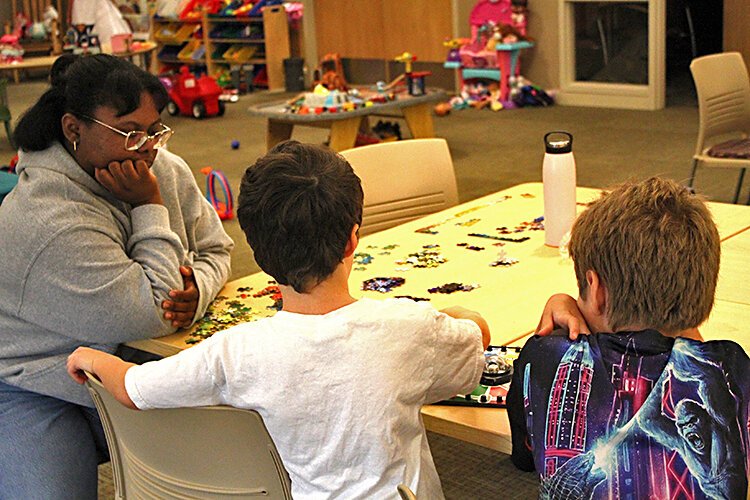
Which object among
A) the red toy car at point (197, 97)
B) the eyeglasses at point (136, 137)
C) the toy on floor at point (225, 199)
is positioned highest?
the eyeglasses at point (136, 137)

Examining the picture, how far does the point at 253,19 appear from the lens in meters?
11.1

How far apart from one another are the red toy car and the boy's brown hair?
8.22 metres

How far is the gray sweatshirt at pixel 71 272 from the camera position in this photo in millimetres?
2002

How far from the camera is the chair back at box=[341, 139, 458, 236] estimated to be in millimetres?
3049

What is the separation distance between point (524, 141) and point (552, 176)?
509 cm

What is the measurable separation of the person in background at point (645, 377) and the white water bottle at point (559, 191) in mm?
918

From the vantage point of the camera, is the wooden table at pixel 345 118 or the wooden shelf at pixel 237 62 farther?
the wooden shelf at pixel 237 62

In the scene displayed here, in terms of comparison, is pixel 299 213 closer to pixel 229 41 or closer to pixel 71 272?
pixel 71 272

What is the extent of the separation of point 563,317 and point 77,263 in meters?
0.95

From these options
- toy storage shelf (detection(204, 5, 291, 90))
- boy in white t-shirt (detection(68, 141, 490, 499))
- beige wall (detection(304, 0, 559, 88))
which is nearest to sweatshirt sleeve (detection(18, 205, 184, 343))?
boy in white t-shirt (detection(68, 141, 490, 499))

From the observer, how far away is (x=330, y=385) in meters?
1.46

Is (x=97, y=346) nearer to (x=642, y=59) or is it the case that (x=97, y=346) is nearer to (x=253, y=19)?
(x=642, y=59)

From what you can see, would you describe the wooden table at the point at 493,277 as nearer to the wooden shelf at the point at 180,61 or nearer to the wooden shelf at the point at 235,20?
the wooden shelf at the point at 235,20

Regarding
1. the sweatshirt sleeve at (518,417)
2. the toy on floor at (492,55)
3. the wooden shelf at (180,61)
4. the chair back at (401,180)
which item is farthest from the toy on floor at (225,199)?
the wooden shelf at (180,61)
